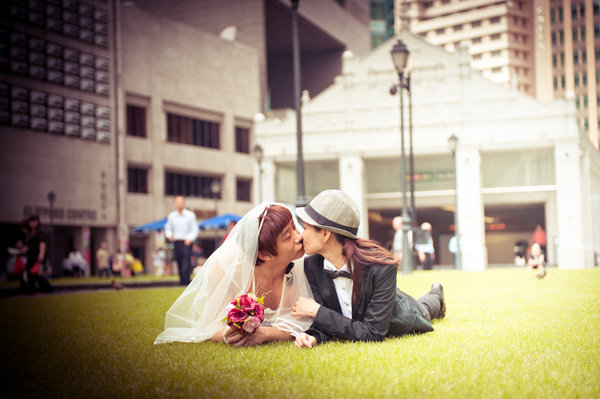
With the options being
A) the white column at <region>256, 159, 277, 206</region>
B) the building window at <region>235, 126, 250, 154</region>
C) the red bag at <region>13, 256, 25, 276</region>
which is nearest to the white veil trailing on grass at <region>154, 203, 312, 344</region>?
the red bag at <region>13, 256, 25, 276</region>

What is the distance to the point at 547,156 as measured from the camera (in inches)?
1435

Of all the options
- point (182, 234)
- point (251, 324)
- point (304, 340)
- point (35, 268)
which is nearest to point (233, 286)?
point (251, 324)

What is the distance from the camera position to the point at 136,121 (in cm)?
4219

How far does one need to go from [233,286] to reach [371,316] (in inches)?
47.7

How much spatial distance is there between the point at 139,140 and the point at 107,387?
39629 mm

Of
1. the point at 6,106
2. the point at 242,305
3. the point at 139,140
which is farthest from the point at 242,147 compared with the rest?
the point at 242,305

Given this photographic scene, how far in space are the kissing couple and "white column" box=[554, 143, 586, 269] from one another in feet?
105

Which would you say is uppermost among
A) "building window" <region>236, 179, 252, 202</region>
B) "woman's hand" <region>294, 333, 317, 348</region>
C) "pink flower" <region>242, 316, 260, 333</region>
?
"building window" <region>236, 179, 252, 202</region>

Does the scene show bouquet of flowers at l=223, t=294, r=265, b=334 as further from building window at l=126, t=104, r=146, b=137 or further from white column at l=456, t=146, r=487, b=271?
building window at l=126, t=104, r=146, b=137

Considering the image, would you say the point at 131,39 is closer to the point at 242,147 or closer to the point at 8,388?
the point at 242,147

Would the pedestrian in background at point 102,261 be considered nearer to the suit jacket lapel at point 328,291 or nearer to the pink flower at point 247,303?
the suit jacket lapel at point 328,291

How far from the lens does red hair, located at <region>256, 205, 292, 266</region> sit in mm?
4773

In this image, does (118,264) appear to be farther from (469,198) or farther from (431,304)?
(431,304)

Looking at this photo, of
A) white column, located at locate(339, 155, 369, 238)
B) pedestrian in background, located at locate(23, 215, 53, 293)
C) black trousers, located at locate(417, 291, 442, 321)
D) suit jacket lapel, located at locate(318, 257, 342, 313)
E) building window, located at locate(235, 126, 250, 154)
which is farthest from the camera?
building window, located at locate(235, 126, 250, 154)
